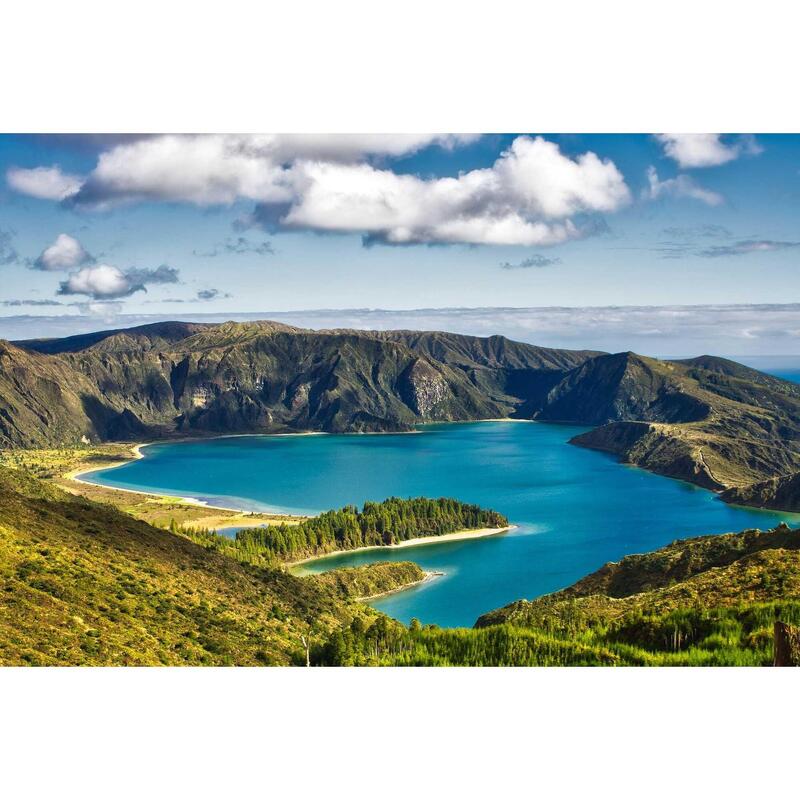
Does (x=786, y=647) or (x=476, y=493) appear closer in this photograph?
(x=786, y=647)

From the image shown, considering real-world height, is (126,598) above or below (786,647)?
below

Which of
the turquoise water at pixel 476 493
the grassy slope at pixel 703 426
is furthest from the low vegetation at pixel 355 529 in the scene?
the grassy slope at pixel 703 426

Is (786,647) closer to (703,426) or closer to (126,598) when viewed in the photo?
Answer: (126,598)

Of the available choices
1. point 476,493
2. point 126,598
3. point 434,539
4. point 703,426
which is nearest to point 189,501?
point 476,493

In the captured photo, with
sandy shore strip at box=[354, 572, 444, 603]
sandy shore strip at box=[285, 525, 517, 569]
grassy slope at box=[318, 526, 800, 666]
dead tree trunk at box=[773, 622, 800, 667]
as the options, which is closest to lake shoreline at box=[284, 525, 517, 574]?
sandy shore strip at box=[285, 525, 517, 569]

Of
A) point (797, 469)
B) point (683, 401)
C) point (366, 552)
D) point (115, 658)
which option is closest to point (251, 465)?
point (366, 552)

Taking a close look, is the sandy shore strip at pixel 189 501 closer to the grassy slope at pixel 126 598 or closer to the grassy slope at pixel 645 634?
the grassy slope at pixel 126 598

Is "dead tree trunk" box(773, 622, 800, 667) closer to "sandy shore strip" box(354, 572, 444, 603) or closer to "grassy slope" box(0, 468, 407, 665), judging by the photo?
"grassy slope" box(0, 468, 407, 665)

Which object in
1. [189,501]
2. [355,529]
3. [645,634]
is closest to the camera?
[645,634]
